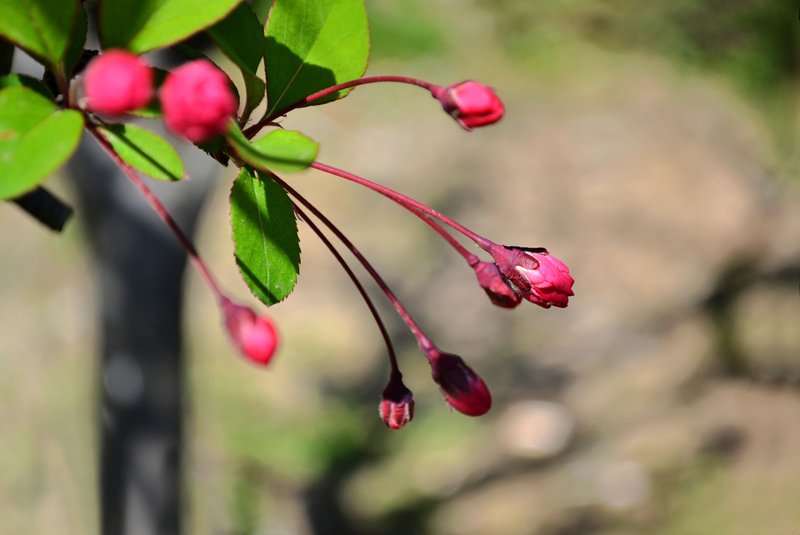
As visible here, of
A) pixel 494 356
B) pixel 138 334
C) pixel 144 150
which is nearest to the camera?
pixel 144 150

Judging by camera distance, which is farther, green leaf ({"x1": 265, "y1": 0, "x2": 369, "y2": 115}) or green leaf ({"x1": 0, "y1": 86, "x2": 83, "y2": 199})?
green leaf ({"x1": 265, "y1": 0, "x2": 369, "y2": 115})

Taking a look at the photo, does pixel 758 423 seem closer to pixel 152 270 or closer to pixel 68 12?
pixel 152 270

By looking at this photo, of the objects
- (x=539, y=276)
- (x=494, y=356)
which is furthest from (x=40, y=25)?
(x=494, y=356)

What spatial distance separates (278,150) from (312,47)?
104mm

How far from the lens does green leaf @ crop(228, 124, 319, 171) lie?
0.26 m

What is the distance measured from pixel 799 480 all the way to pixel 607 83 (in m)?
2.03

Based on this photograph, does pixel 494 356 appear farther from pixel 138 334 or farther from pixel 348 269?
Result: pixel 348 269

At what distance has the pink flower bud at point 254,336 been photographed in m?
0.35

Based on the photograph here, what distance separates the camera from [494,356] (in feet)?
8.48

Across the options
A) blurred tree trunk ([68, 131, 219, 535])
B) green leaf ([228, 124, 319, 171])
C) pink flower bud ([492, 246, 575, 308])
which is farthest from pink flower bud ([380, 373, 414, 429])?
blurred tree trunk ([68, 131, 219, 535])

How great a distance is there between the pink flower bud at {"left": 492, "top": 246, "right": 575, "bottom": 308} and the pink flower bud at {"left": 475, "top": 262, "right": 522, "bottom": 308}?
0.08ft

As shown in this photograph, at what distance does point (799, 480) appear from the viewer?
9.48ft

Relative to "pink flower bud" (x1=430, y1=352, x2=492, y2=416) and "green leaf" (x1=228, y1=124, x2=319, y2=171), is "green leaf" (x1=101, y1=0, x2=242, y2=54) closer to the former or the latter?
"green leaf" (x1=228, y1=124, x2=319, y2=171)

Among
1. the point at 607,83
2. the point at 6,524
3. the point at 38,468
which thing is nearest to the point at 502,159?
the point at 607,83
